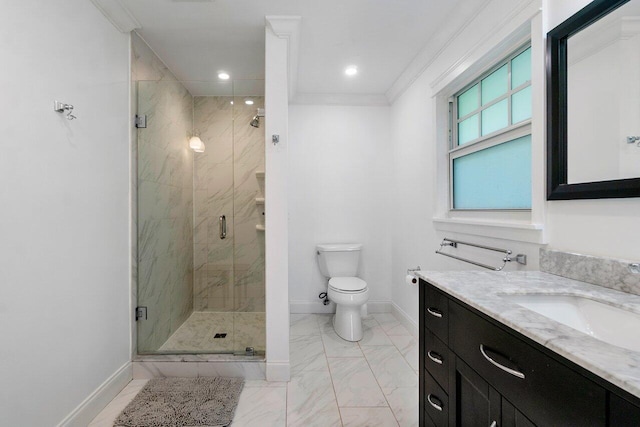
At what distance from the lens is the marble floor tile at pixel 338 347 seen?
2.26 metres

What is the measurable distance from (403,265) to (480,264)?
116 cm

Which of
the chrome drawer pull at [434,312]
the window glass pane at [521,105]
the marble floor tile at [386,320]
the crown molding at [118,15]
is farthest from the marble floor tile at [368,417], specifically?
the crown molding at [118,15]

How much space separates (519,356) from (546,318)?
122 millimetres

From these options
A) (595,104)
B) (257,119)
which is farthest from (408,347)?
(257,119)

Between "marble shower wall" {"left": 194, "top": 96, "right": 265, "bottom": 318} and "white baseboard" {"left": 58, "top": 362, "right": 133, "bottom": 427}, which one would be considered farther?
"marble shower wall" {"left": 194, "top": 96, "right": 265, "bottom": 318}

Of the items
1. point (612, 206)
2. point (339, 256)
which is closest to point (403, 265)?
point (339, 256)

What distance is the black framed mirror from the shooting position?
969mm

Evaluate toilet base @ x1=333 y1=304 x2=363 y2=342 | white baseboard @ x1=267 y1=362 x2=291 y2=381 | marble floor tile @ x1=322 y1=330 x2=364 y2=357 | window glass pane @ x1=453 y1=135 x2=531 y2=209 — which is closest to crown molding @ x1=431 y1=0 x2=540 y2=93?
window glass pane @ x1=453 y1=135 x2=531 y2=209

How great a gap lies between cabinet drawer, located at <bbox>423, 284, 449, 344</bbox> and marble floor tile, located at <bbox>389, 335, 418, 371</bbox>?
1.09m

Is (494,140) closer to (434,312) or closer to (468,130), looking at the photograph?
(468,130)

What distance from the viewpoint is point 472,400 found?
906 millimetres

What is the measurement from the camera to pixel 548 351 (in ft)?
2.05

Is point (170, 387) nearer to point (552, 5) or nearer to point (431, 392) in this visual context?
point (431, 392)

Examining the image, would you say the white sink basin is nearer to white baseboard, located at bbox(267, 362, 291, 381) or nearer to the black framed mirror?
the black framed mirror
